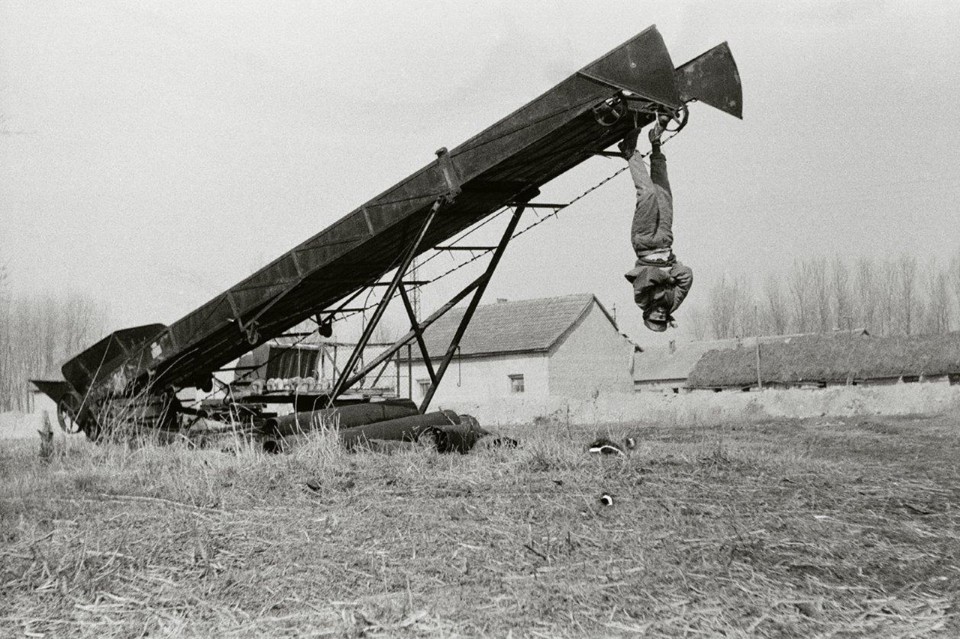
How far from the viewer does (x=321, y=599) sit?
10.6 feet

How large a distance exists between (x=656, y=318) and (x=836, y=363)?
38417 mm

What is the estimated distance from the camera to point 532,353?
41312mm

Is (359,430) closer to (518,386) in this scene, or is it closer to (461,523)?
(461,523)

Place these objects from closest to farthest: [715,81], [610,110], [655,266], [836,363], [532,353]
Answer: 1. [655,266]
2. [715,81]
3. [610,110]
4. [532,353]
5. [836,363]

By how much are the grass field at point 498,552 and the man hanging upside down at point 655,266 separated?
1.54 metres

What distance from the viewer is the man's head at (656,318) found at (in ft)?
24.1

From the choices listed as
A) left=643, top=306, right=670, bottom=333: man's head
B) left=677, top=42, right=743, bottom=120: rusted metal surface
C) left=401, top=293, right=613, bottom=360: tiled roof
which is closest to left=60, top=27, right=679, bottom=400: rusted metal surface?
left=677, top=42, right=743, bottom=120: rusted metal surface

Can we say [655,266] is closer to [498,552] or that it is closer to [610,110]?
[610,110]

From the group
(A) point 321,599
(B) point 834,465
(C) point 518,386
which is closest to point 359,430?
(B) point 834,465

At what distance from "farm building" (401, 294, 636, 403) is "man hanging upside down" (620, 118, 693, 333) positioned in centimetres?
3297

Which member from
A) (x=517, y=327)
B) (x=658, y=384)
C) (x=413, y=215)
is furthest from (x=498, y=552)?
(x=658, y=384)

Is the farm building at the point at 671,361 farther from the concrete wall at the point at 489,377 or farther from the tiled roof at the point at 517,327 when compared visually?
the concrete wall at the point at 489,377

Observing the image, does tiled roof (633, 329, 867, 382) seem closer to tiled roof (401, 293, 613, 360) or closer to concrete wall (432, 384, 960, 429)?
tiled roof (401, 293, 613, 360)

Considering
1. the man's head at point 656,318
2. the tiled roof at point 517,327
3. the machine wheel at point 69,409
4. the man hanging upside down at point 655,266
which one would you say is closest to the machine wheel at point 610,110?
the man hanging upside down at point 655,266
